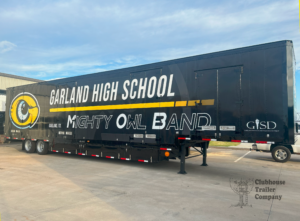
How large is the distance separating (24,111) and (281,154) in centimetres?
1497

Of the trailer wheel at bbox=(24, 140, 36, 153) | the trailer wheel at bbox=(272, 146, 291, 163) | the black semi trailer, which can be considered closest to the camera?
the black semi trailer

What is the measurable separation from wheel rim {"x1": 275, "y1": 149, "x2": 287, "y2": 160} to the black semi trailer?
4.60 metres

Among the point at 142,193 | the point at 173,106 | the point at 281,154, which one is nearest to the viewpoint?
the point at 142,193

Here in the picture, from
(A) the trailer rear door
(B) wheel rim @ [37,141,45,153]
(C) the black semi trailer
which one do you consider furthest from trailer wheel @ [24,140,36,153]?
(A) the trailer rear door

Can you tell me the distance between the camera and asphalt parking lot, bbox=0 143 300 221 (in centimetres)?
497

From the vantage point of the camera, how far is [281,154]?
12375mm

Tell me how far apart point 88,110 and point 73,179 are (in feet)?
13.9

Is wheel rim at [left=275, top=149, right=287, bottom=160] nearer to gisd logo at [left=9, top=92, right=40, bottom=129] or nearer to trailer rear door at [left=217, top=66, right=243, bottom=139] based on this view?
trailer rear door at [left=217, top=66, right=243, bottom=139]

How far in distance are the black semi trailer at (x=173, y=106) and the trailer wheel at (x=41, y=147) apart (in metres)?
0.06

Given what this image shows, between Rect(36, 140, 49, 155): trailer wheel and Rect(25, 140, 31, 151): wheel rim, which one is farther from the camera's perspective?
Rect(25, 140, 31, 151): wheel rim

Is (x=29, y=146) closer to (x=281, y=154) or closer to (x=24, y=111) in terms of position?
(x=24, y=111)

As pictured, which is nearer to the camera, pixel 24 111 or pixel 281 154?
pixel 281 154

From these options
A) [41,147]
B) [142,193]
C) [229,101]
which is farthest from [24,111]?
[229,101]

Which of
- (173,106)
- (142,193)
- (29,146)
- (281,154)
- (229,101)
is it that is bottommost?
(142,193)
